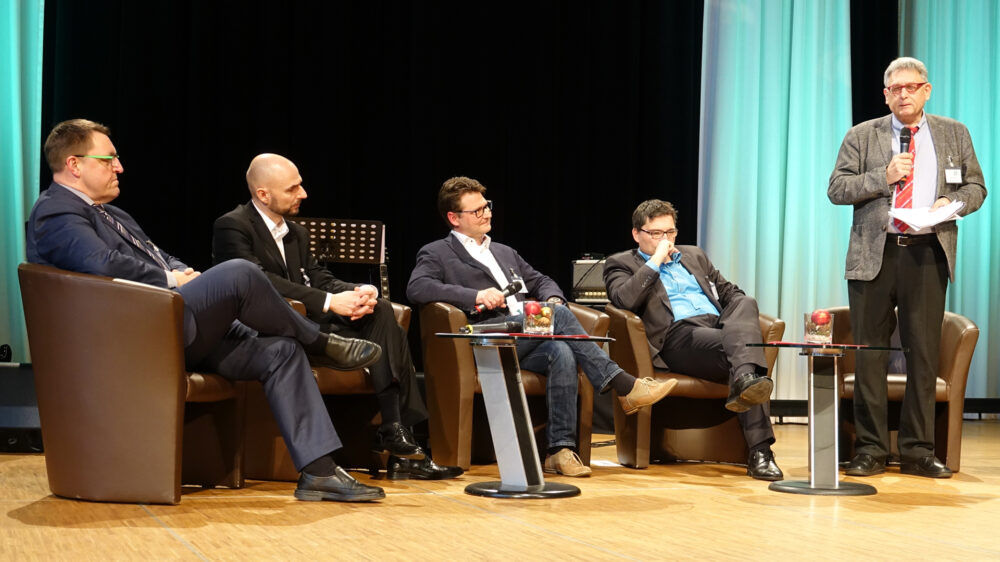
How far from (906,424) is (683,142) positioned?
9.86 feet

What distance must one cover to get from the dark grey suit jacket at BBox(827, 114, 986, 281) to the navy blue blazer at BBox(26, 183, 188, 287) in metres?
2.55

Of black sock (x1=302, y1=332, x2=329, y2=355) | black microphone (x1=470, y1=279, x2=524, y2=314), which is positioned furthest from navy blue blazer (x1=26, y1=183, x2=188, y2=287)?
black microphone (x1=470, y1=279, x2=524, y2=314)

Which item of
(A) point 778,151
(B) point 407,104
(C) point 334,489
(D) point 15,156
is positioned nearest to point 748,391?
(C) point 334,489

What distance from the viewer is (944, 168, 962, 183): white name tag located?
3941 millimetres

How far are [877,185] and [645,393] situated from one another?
1197 mm

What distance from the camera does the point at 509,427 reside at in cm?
317

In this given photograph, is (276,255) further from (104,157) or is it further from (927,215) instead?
(927,215)

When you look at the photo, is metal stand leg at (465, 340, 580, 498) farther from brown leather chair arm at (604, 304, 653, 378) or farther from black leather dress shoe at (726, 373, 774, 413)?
brown leather chair arm at (604, 304, 653, 378)

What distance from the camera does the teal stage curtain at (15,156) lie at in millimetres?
5359

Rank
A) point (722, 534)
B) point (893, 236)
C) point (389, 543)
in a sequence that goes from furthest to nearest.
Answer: point (893, 236), point (722, 534), point (389, 543)

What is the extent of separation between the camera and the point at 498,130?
629 centimetres

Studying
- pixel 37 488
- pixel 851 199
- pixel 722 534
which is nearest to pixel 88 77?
pixel 37 488

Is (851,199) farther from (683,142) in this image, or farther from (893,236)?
(683,142)

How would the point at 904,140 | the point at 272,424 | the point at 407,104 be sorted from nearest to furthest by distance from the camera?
1. the point at 272,424
2. the point at 904,140
3. the point at 407,104
